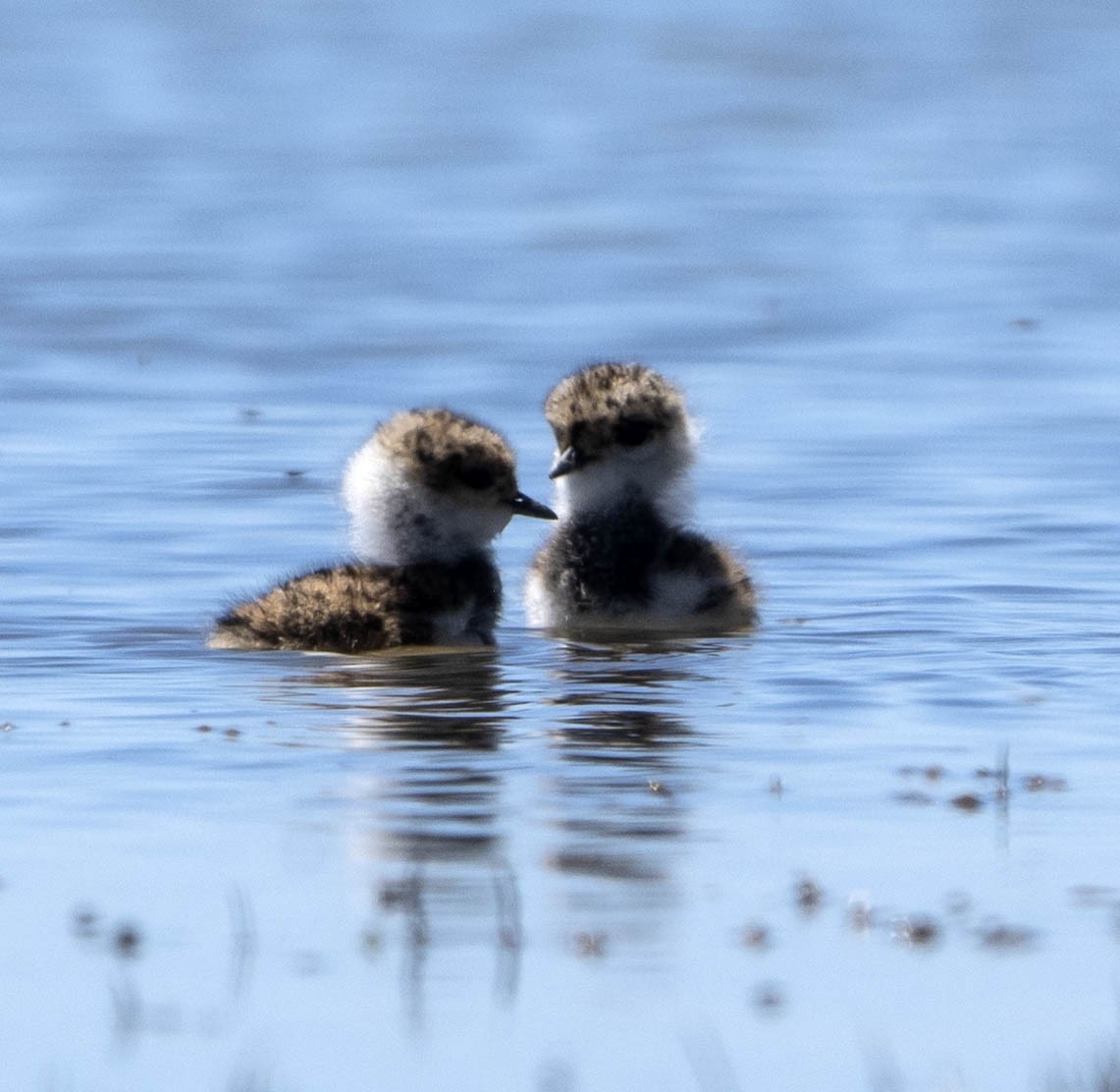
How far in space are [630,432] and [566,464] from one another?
0.28m

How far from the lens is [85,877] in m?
6.88

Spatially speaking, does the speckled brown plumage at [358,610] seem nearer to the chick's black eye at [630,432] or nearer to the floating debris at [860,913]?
the chick's black eye at [630,432]

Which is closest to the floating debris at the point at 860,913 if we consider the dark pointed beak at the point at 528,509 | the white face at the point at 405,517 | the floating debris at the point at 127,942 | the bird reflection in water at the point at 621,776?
the bird reflection in water at the point at 621,776

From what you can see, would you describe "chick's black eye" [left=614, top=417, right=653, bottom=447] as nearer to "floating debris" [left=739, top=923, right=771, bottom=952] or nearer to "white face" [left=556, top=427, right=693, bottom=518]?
"white face" [left=556, top=427, right=693, bottom=518]

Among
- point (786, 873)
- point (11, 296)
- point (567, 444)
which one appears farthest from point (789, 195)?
point (786, 873)

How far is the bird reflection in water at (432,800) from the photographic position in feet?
20.9

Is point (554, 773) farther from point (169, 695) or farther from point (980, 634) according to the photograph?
point (980, 634)

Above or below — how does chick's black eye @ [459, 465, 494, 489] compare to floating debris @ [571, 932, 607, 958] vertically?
above

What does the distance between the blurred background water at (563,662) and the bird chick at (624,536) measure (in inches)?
9.4

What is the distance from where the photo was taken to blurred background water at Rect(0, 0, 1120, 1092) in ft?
19.7

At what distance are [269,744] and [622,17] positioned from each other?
38.6 metres

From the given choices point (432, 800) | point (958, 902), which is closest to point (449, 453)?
point (432, 800)

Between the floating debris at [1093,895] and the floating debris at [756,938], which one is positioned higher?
the floating debris at [1093,895]

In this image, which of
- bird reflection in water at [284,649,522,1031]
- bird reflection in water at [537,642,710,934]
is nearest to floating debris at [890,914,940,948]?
bird reflection in water at [537,642,710,934]
